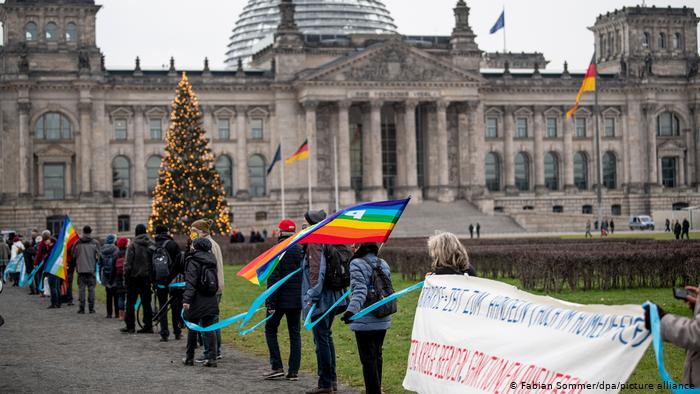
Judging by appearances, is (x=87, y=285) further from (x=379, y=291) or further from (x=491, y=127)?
(x=491, y=127)

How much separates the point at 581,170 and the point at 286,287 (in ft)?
287

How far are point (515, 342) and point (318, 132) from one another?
272 ft

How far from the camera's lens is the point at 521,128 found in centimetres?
10075

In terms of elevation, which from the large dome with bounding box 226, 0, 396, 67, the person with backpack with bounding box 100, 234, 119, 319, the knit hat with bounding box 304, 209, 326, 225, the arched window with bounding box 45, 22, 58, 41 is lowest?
the person with backpack with bounding box 100, 234, 119, 319

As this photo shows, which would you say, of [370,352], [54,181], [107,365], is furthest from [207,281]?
[54,181]

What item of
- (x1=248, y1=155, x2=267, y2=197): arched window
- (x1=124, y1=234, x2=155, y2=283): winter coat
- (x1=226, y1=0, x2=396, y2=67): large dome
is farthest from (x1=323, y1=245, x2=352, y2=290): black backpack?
(x1=226, y1=0, x2=396, y2=67): large dome

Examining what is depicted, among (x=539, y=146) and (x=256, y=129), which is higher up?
(x=256, y=129)

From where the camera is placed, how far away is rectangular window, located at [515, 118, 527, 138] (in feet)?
330

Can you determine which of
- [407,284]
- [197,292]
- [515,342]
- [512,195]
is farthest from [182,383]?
[512,195]

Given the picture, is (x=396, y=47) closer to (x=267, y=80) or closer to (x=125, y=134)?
(x=267, y=80)

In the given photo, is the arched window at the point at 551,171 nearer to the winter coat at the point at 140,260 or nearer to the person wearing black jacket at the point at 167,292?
the winter coat at the point at 140,260

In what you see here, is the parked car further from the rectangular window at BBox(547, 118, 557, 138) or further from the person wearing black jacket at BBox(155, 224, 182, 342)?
the person wearing black jacket at BBox(155, 224, 182, 342)

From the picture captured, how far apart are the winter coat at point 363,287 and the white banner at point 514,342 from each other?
879mm

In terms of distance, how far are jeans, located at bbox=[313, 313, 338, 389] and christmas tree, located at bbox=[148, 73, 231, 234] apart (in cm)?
5423
